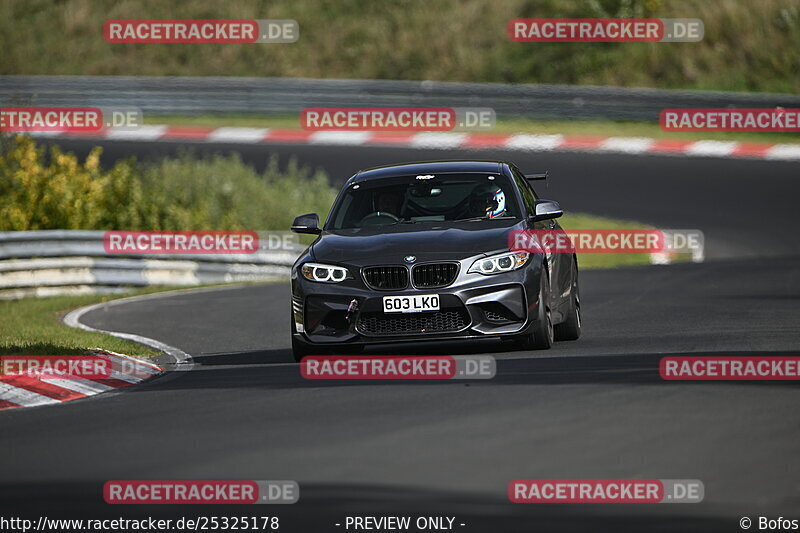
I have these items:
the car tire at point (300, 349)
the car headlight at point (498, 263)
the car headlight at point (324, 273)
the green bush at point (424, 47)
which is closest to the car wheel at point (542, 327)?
the car headlight at point (498, 263)

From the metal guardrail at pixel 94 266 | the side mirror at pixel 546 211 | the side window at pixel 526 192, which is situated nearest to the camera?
the side mirror at pixel 546 211

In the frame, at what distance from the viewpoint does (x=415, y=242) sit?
468 inches

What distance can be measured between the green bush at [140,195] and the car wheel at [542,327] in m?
13.4

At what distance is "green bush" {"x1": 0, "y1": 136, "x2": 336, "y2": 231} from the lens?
2417 centimetres

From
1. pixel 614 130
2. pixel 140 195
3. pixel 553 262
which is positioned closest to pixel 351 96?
pixel 614 130

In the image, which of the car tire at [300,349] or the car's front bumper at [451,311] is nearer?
the car's front bumper at [451,311]

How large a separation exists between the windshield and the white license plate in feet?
4.26

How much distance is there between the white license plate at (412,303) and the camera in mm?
A: 11508

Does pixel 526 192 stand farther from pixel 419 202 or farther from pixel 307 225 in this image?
pixel 307 225

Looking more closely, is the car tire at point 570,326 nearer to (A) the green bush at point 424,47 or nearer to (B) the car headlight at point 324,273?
(B) the car headlight at point 324,273

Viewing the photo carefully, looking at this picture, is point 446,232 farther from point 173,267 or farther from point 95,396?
point 173,267

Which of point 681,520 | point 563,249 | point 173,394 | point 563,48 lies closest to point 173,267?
point 563,249

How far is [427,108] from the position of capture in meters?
35.4

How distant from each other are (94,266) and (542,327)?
1140 centimetres
